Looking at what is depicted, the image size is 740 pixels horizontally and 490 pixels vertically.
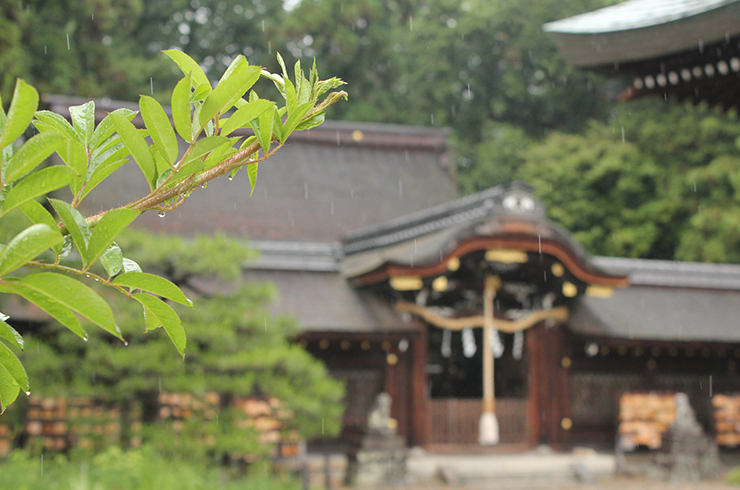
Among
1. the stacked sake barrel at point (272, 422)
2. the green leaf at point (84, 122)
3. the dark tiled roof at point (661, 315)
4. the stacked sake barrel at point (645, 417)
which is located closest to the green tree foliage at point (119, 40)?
the stacked sake barrel at point (272, 422)

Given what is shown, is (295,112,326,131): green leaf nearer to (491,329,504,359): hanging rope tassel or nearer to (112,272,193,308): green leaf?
(112,272,193,308): green leaf

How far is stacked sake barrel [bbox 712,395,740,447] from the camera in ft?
33.0

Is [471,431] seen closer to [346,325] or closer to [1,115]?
[346,325]

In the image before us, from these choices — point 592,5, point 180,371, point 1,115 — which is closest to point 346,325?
point 180,371

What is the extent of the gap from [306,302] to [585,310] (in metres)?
3.57

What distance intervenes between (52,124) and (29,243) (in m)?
0.23

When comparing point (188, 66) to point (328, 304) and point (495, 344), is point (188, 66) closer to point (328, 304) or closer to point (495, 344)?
point (328, 304)

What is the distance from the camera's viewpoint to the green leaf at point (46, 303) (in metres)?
0.54

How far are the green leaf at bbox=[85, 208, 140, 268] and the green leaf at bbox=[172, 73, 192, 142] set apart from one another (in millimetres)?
77

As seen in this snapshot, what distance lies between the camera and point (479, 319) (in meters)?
9.12

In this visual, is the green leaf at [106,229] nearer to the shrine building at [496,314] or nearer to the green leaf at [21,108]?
the green leaf at [21,108]

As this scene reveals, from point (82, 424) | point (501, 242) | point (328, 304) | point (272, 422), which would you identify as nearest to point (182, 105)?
point (82, 424)

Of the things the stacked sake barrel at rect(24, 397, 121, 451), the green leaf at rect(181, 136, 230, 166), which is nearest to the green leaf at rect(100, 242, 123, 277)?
the green leaf at rect(181, 136, 230, 166)

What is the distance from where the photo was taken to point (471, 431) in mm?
8969
